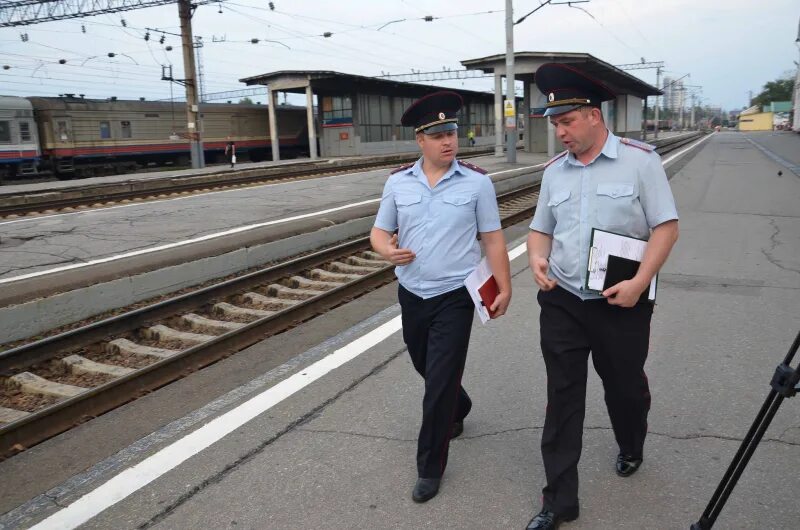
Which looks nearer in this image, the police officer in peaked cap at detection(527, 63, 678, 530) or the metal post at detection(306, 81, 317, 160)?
the police officer in peaked cap at detection(527, 63, 678, 530)

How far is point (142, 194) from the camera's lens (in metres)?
17.4

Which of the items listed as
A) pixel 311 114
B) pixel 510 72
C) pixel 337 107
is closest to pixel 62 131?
pixel 311 114

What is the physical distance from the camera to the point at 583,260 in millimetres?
2834

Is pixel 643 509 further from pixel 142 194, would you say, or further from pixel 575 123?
pixel 142 194

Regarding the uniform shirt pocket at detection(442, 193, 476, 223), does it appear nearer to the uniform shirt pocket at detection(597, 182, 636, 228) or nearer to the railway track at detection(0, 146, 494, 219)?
the uniform shirt pocket at detection(597, 182, 636, 228)

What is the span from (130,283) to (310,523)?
5.13 meters

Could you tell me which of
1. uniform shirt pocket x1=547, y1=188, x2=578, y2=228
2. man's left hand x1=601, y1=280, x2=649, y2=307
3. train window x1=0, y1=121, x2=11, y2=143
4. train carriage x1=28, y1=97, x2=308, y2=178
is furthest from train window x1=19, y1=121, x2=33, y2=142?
man's left hand x1=601, y1=280, x2=649, y2=307

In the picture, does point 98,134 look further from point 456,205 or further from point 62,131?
point 456,205

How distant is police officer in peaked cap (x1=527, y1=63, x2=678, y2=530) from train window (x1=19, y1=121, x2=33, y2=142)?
29.3 meters

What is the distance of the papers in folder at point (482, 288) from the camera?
10.1 feet

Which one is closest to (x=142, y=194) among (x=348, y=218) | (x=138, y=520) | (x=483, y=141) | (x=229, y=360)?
(x=348, y=218)

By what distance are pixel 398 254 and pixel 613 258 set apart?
0.98m

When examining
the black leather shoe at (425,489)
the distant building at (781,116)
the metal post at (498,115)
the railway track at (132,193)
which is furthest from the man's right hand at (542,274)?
the distant building at (781,116)

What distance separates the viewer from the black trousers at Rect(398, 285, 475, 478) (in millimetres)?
3100
